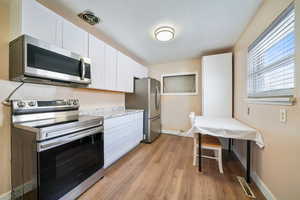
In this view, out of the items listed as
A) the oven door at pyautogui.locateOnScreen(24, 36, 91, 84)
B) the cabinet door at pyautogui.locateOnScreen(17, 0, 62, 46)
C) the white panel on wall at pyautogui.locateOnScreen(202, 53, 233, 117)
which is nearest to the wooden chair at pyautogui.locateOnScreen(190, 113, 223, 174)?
the white panel on wall at pyautogui.locateOnScreen(202, 53, 233, 117)

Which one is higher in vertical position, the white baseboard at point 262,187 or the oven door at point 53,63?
the oven door at point 53,63

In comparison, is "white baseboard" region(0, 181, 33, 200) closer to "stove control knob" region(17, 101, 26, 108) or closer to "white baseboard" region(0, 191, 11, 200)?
"white baseboard" region(0, 191, 11, 200)

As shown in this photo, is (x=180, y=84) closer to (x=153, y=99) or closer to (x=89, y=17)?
(x=153, y=99)

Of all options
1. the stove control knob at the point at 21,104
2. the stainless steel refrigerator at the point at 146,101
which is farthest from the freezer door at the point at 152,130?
the stove control knob at the point at 21,104

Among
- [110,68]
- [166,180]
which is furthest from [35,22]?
[166,180]

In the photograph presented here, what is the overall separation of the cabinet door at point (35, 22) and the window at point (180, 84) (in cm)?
311

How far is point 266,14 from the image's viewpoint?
1.48m

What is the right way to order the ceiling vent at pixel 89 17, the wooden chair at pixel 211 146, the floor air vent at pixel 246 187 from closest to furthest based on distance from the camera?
the floor air vent at pixel 246 187
the ceiling vent at pixel 89 17
the wooden chair at pixel 211 146

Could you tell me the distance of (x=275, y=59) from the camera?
1367 millimetres

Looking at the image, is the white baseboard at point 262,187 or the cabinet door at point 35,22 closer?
the cabinet door at point 35,22

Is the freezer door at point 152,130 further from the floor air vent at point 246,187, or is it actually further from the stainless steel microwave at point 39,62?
the stainless steel microwave at point 39,62

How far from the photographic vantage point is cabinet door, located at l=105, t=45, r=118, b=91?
2.29 m

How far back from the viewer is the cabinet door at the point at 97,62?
6.52 feet

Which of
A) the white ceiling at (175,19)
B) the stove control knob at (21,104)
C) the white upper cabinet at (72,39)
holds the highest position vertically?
the white ceiling at (175,19)
